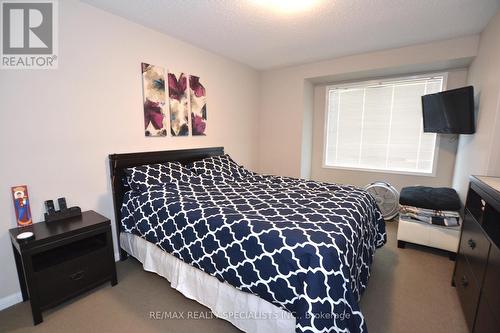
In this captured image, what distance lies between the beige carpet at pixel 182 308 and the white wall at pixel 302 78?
2.18m

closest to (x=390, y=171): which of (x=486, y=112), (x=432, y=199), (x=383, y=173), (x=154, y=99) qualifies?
(x=383, y=173)

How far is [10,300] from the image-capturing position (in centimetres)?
174

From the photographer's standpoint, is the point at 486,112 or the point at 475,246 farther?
the point at 486,112

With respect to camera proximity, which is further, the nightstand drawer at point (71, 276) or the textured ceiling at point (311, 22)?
the textured ceiling at point (311, 22)

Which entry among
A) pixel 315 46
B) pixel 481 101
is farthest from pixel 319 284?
pixel 315 46

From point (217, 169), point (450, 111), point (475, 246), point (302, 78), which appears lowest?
point (475, 246)

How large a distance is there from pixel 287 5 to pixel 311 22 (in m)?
0.42

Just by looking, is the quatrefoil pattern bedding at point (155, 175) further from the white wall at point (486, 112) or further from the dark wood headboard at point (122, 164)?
the white wall at point (486, 112)

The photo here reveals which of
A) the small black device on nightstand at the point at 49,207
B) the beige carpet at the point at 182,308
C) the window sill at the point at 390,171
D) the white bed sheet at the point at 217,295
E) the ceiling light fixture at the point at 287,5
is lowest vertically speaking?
the beige carpet at the point at 182,308

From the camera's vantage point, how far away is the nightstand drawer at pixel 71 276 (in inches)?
63.2

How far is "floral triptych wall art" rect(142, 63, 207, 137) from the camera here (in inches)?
97.6

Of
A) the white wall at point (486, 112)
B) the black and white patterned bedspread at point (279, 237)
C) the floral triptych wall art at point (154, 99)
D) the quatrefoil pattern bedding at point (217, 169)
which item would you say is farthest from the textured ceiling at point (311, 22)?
the black and white patterned bedspread at point (279, 237)

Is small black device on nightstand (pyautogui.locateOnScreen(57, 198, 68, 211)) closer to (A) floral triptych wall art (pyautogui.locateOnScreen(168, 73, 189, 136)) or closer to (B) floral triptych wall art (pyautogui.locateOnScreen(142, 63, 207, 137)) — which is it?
(B) floral triptych wall art (pyautogui.locateOnScreen(142, 63, 207, 137))

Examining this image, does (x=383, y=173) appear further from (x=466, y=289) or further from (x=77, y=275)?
(x=77, y=275)
